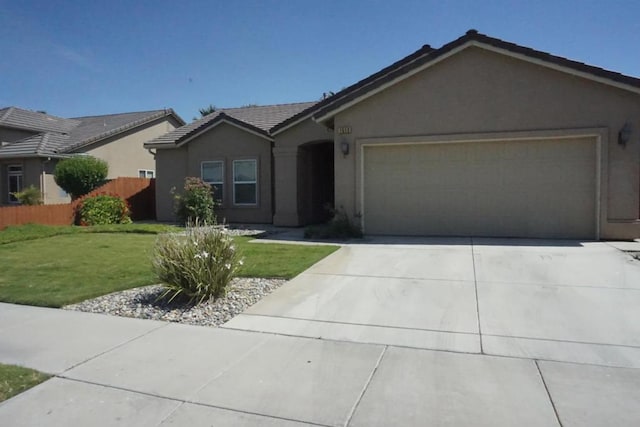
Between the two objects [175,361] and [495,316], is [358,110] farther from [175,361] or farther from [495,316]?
[175,361]

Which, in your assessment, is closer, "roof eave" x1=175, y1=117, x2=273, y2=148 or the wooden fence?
the wooden fence

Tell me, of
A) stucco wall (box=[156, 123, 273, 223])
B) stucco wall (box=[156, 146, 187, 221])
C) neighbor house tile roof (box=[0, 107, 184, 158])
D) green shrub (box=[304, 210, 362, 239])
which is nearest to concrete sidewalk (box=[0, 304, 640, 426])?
green shrub (box=[304, 210, 362, 239])

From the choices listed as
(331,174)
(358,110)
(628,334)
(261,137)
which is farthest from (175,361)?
(331,174)

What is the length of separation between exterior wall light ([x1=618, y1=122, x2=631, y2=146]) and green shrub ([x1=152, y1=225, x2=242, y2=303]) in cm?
990

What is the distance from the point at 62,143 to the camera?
81.0 feet

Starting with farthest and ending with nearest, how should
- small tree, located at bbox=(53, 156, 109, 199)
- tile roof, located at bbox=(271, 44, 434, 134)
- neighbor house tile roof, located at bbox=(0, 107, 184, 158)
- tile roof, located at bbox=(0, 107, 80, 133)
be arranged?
tile roof, located at bbox=(0, 107, 80, 133) → neighbor house tile roof, located at bbox=(0, 107, 184, 158) → small tree, located at bbox=(53, 156, 109, 199) → tile roof, located at bbox=(271, 44, 434, 134)

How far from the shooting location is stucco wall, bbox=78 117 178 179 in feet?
82.6

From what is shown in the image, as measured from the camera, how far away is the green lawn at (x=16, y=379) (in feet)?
12.4

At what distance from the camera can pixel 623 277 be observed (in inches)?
289

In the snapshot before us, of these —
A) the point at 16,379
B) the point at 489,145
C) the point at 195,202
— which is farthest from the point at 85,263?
the point at 489,145

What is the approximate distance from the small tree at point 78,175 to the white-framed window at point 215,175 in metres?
5.67

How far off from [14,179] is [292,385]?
25.7 m

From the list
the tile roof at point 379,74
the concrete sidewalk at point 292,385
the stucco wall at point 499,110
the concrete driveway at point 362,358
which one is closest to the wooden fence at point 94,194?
the tile roof at point 379,74

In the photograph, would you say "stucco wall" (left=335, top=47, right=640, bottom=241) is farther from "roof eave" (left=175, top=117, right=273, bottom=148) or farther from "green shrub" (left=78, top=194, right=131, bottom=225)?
"green shrub" (left=78, top=194, right=131, bottom=225)
